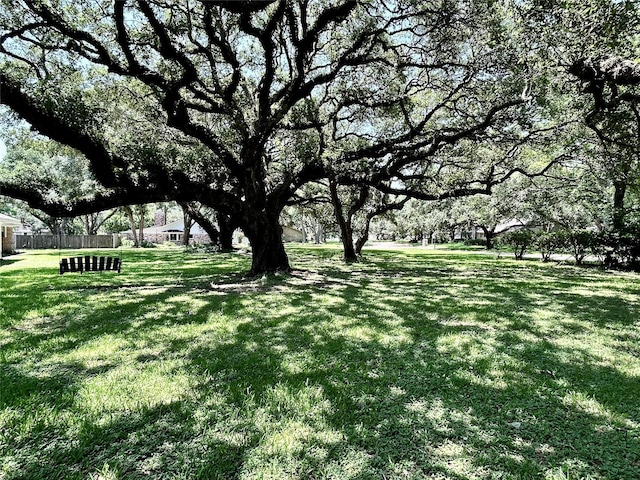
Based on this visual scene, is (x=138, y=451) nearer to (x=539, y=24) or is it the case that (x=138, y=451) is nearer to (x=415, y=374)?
(x=415, y=374)

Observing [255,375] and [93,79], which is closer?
[255,375]

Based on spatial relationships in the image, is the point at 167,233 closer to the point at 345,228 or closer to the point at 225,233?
the point at 225,233

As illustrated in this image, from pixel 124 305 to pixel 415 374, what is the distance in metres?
5.32

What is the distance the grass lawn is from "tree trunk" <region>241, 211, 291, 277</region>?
424 centimetres

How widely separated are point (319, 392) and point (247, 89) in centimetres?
916

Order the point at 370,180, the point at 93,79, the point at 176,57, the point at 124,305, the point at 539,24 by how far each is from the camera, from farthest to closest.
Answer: the point at 370,180, the point at 93,79, the point at 176,57, the point at 124,305, the point at 539,24

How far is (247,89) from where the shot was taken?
10.1 m

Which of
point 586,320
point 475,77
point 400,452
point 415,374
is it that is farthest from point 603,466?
point 475,77

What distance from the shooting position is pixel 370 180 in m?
11.8

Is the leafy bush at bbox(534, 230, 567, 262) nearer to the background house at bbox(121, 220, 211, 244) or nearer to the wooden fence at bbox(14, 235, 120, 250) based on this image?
the wooden fence at bbox(14, 235, 120, 250)

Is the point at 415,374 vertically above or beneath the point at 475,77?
beneath

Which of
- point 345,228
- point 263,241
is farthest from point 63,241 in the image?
point 263,241

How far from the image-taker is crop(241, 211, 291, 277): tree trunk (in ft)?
34.1

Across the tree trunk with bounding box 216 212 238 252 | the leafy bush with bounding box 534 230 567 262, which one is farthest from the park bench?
the leafy bush with bounding box 534 230 567 262
